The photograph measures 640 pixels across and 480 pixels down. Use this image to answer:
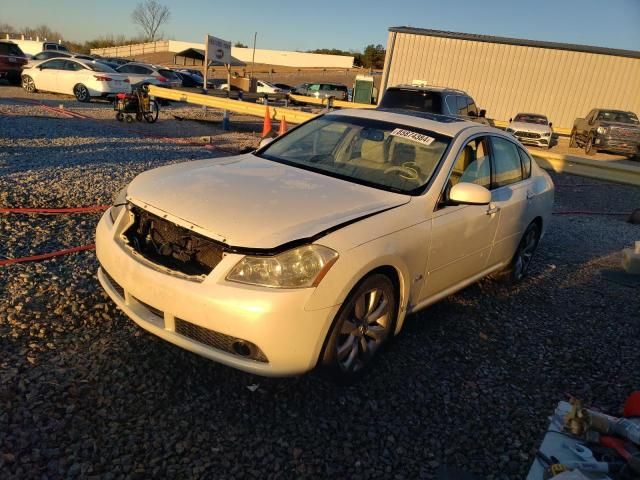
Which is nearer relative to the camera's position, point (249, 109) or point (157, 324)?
point (157, 324)

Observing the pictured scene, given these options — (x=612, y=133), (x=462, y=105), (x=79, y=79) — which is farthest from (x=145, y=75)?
(x=612, y=133)

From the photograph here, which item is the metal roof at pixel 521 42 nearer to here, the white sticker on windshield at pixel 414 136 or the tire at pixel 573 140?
the tire at pixel 573 140

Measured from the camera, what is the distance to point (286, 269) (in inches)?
103

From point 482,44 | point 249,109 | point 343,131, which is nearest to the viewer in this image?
point 343,131

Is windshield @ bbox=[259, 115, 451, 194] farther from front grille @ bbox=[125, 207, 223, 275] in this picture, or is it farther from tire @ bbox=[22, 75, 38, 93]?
tire @ bbox=[22, 75, 38, 93]

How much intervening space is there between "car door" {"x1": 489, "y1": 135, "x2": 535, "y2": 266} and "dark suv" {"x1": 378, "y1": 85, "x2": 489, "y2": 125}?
6.15 metres

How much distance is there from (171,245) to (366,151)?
176 centimetres

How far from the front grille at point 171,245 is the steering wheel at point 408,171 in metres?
1.55

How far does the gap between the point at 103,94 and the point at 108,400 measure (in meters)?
17.3

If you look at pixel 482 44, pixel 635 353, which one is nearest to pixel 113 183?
pixel 635 353

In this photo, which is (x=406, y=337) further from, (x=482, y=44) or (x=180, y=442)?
(x=482, y=44)

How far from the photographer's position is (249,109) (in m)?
12.9

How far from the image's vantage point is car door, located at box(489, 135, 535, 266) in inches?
170

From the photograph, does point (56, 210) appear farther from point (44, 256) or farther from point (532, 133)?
point (532, 133)
